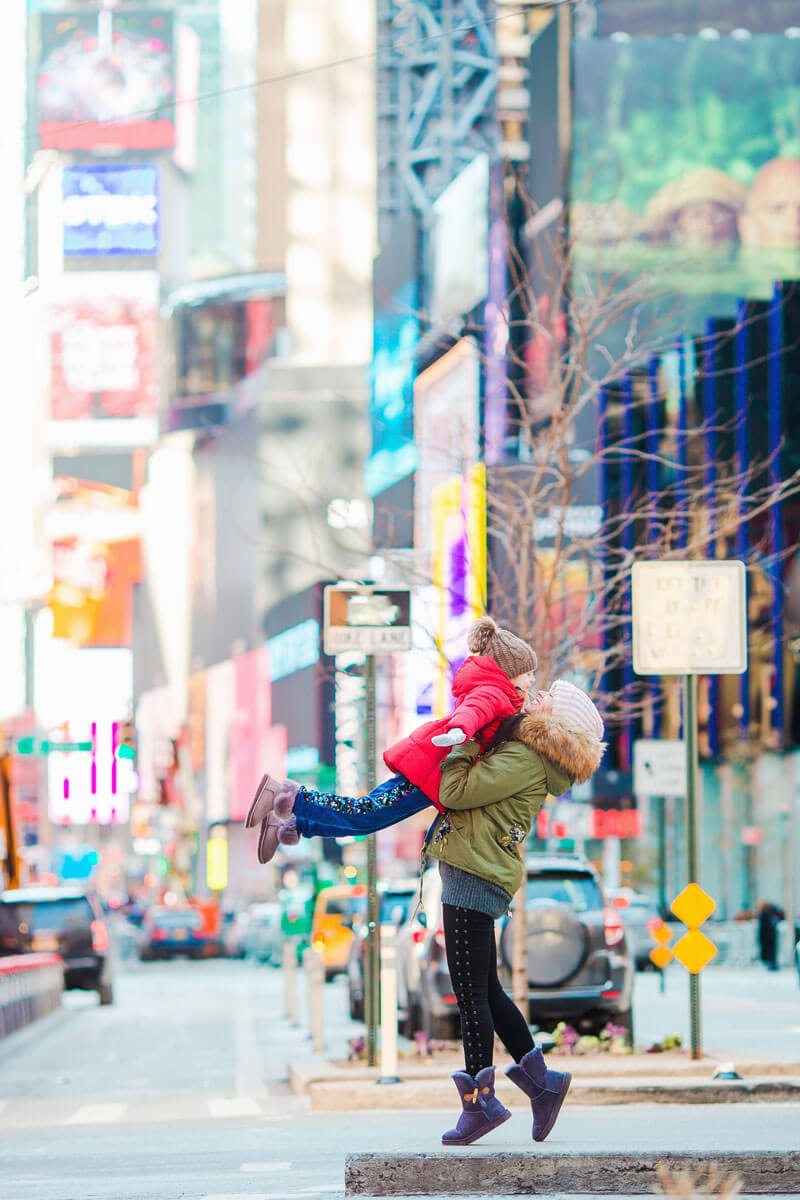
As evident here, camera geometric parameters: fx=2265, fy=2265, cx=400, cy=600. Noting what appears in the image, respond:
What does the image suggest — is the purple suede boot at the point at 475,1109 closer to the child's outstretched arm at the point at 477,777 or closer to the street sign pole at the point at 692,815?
the child's outstretched arm at the point at 477,777

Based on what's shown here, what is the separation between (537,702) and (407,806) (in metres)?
0.65

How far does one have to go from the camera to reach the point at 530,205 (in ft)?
59.6

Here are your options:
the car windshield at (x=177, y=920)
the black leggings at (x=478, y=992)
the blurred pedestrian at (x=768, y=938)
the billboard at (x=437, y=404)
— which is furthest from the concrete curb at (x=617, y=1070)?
the billboard at (x=437, y=404)

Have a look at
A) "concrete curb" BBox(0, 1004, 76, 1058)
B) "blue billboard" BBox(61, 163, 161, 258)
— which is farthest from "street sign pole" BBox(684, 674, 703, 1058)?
"blue billboard" BBox(61, 163, 161, 258)

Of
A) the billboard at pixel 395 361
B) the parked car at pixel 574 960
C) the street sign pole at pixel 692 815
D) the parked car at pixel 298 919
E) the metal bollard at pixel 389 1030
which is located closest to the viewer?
the metal bollard at pixel 389 1030

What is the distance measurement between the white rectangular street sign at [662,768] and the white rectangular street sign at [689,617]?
13.3 metres

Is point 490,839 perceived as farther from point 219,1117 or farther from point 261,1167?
point 219,1117

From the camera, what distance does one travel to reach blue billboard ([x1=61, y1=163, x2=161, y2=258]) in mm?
191500

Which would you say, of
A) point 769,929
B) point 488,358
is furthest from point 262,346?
point 488,358

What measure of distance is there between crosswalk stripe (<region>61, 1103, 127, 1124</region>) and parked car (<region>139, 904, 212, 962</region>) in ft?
143

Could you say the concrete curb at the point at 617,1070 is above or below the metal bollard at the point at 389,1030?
below

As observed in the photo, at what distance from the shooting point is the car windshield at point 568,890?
58.5 ft

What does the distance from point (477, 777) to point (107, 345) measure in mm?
186285

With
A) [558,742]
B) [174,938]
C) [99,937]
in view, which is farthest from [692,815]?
[174,938]
